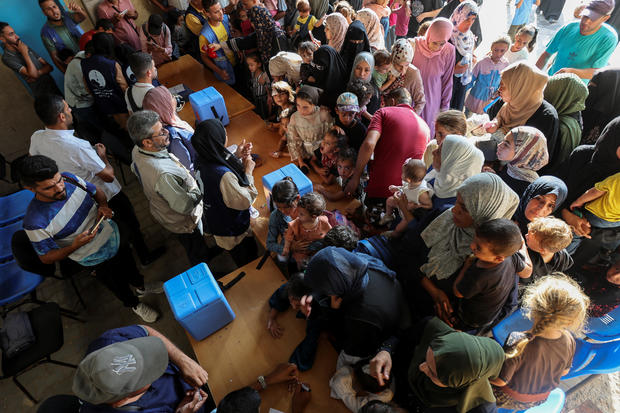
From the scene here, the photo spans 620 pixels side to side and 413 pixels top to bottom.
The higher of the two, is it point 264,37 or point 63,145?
point 264,37

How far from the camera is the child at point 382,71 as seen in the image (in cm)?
339

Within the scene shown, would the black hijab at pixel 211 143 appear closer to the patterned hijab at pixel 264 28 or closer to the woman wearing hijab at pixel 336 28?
the woman wearing hijab at pixel 336 28

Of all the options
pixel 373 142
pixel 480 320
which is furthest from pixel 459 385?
pixel 373 142

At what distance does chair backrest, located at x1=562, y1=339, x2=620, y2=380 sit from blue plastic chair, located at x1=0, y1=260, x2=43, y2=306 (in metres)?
4.55

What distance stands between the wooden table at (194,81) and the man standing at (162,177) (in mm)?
1656

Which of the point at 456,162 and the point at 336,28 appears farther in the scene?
the point at 336,28

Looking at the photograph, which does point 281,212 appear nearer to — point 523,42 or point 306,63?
point 306,63

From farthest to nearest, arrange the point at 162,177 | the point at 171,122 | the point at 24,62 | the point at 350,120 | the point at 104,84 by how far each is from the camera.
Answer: the point at 24,62 < the point at 104,84 < the point at 171,122 < the point at 350,120 < the point at 162,177

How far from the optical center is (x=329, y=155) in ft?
9.86

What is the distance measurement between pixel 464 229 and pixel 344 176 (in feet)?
4.37

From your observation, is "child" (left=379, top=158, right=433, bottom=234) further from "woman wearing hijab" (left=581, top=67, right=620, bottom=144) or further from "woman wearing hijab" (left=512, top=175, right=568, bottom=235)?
"woman wearing hijab" (left=581, top=67, right=620, bottom=144)

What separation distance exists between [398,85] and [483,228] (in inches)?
91.1

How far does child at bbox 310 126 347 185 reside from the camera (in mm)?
2938

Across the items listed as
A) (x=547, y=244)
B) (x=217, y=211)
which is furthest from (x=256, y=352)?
(x=547, y=244)
